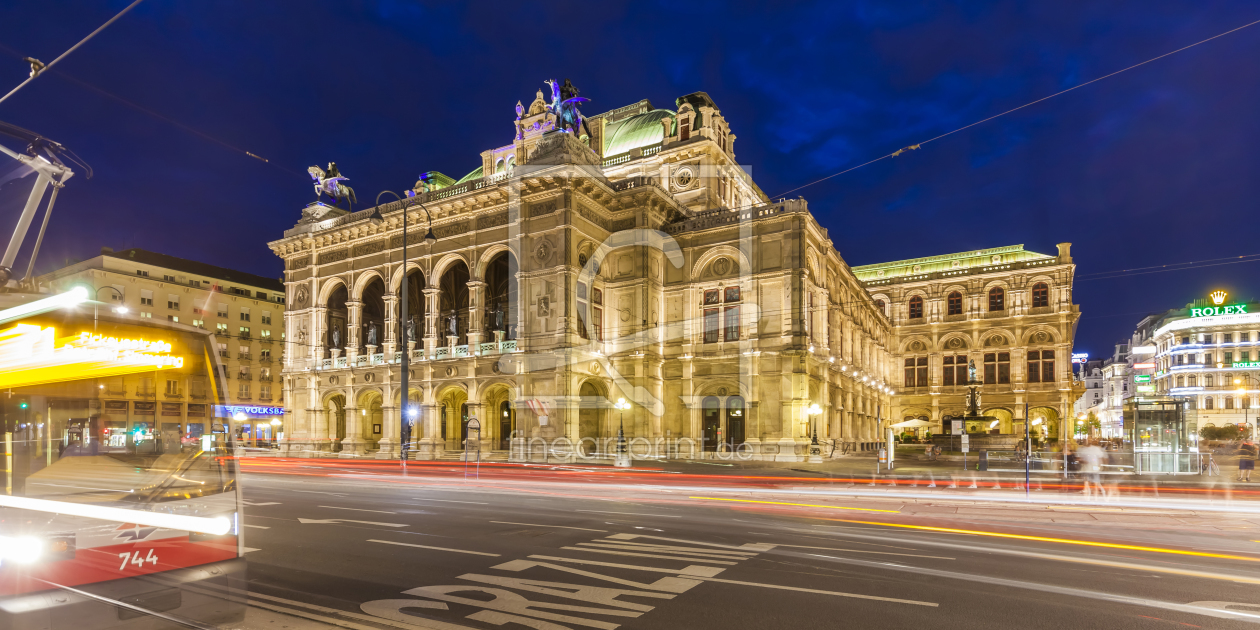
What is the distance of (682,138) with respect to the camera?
4778cm

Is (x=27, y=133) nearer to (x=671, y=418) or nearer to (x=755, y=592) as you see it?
(x=755, y=592)

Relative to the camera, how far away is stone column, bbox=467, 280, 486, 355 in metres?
40.4

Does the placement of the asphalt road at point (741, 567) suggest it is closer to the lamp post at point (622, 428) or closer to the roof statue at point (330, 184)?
the lamp post at point (622, 428)

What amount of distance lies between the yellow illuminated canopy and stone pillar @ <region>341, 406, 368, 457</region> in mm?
40558

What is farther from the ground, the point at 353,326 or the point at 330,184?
the point at 330,184

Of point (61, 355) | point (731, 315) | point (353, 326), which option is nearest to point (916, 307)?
point (731, 315)

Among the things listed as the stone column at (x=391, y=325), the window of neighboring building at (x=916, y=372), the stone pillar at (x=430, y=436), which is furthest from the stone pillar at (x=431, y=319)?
the window of neighboring building at (x=916, y=372)

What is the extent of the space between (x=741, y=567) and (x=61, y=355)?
25.2 feet

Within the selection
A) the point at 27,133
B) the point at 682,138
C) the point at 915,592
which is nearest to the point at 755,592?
the point at 915,592

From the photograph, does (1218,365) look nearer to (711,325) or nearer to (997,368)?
(997,368)

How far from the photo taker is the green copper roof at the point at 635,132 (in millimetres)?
51625

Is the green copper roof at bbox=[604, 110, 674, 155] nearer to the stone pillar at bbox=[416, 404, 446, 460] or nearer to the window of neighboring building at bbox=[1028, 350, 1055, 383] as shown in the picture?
the stone pillar at bbox=[416, 404, 446, 460]

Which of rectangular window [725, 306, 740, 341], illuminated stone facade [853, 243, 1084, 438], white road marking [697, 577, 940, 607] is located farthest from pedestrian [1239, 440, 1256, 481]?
illuminated stone facade [853, 243, 1084, 438]

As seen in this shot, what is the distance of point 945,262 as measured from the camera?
81.6 meters
